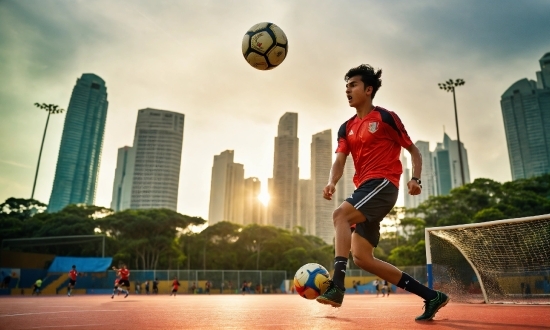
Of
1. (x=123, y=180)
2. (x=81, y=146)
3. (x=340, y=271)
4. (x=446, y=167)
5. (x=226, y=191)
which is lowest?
(x=340, y=271)

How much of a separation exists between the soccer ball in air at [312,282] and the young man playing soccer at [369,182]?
34cm

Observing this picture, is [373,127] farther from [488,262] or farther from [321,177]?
[321,177]

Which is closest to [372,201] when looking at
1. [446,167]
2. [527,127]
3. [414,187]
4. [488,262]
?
[414,187]

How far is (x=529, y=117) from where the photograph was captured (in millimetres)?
88500

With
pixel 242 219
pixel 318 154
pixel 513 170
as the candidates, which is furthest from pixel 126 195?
pixel 513 170

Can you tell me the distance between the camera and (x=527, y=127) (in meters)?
88.8

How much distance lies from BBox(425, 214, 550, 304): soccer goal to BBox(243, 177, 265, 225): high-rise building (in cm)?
8461

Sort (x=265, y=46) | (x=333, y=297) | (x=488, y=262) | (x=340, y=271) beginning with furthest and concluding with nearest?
1. (x=488, y=262)
2. (x=265, y=46)
3. (x=340, y=271)
4. (x=333, y=297)

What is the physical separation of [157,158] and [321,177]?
40.4 metres

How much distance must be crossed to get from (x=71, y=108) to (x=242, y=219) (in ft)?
270

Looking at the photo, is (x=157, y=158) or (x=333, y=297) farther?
(x=157, y=158)

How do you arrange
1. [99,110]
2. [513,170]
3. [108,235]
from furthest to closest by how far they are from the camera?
1. [99,110]
2. [513,170]
3. [108,235]

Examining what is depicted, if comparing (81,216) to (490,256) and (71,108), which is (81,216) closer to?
(490,256)

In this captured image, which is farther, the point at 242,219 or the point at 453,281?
the point at 242,219
